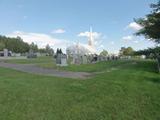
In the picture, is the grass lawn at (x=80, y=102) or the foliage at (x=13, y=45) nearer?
the grass lawn at (x=80, y=102)

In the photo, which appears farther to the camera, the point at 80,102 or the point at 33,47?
the point at 33,47

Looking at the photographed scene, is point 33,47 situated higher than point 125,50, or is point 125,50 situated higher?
point 33,47

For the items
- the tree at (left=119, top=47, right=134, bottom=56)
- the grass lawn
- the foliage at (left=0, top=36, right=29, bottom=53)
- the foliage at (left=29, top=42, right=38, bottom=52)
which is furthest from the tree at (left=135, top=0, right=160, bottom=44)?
the foliage at (left=29, top=42, right=38, bottom=52)

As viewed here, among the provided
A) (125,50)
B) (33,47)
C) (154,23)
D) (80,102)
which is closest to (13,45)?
(33,47)

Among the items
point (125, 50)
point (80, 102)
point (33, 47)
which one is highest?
point (33, 47)

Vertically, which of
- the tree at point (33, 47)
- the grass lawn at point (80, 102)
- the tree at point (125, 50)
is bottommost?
the grass lawn at point (80, 102)

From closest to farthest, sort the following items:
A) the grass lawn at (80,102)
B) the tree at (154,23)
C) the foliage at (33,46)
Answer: the grass lawn at (80,102) < the tree at (154,23) < the foliage at (33,46)

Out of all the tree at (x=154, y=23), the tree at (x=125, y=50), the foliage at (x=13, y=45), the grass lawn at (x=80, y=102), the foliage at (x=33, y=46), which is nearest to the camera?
the grass lawn at (x=80, y=102)

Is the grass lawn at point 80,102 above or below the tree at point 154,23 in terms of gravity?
below

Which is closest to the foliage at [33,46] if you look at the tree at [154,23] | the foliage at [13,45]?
the foliage at [13,45]

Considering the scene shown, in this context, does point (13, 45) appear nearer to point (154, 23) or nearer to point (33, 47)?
point (33, 47)

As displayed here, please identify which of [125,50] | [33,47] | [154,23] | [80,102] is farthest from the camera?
[33,47]

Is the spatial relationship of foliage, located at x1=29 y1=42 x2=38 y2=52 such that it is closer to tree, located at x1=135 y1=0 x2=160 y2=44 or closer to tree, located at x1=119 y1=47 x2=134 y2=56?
tree, located at x1=119 y1=47 x2=134 y2=56

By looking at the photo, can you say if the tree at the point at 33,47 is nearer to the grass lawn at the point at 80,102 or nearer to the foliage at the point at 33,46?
the foliage at the point at 33,46
